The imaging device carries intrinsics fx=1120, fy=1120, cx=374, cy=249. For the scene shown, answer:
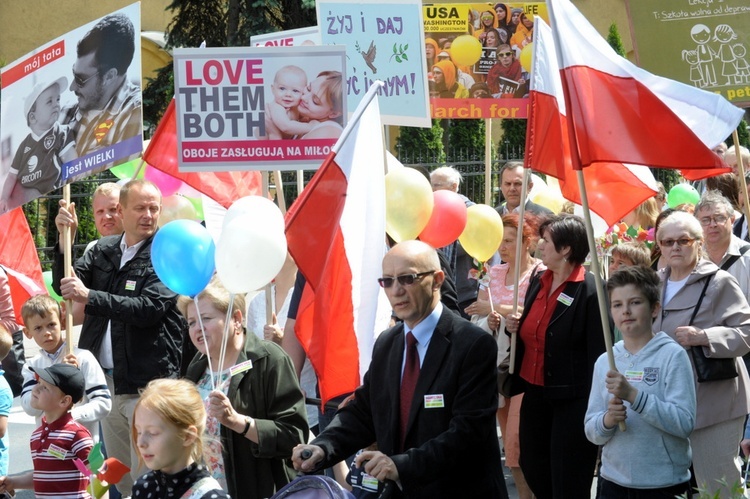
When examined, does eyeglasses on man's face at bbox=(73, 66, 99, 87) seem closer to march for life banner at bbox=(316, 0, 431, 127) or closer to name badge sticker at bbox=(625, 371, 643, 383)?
march for life banner at bbox=(316, 0, 431, 127)

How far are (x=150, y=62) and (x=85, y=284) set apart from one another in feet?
68.7

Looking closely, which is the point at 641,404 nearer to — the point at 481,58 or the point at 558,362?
the point at 558,362

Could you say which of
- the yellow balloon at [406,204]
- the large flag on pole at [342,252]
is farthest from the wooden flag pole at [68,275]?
the yellow balloon at [406,204]

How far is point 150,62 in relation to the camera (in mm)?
27281

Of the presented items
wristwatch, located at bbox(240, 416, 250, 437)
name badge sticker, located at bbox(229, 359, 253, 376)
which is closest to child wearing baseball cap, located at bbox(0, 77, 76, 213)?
name badge sticker, located at bbox(229, 359, 253, 376)

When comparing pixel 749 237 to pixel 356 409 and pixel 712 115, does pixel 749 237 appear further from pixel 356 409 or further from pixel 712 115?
pixel 356 409

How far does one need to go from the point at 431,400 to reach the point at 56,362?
10.3 ft

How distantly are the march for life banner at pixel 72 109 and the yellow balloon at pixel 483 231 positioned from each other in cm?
233

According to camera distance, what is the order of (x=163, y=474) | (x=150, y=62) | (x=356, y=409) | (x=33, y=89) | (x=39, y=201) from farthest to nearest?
(x=150, y=62) → (x=39, y=201) → (x=33, y=89) → (x=356, y=409) → (x=163, y=474)

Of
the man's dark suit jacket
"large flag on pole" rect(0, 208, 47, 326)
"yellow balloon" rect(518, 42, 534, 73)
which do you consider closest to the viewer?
the man's dark suit jacket

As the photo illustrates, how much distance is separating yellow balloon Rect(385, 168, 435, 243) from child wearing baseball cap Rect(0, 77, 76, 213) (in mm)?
2191

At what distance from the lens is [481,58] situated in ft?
34.7

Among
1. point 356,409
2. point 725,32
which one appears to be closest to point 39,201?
point 725,32

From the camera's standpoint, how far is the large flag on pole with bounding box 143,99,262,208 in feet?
24.5
